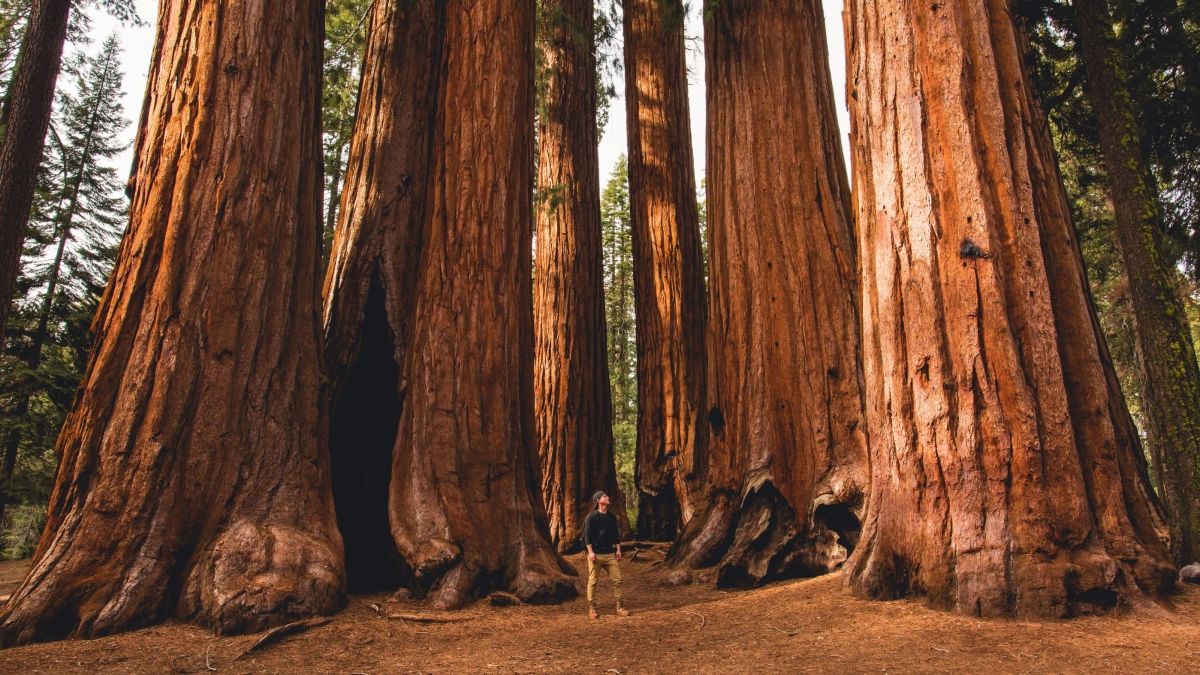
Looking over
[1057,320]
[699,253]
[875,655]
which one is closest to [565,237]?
[699,253]

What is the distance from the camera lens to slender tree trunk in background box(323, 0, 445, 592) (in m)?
6.09

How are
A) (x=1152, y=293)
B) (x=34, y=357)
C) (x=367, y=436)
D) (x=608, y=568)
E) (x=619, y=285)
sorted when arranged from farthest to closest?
(x=619, y=285) < (x=34, y=357) < (x=367, y=436) < (x=1152, y=293) < (x=608, y=568)

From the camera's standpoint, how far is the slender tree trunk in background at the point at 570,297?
32.0 ft

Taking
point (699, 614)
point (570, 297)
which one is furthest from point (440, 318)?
point (570, 297)

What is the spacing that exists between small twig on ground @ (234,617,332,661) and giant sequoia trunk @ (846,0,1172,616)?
10.9ft

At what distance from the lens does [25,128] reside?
25.1ft

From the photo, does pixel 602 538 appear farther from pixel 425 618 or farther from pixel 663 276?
pixel 663 276

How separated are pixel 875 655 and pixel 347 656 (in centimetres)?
271

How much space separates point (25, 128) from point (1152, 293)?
428 inches

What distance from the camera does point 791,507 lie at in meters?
6.34

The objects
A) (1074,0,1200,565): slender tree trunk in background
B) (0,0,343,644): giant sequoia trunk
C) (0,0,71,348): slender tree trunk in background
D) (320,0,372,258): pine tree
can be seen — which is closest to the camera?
(0,0,343,644): giant sequoia trunk

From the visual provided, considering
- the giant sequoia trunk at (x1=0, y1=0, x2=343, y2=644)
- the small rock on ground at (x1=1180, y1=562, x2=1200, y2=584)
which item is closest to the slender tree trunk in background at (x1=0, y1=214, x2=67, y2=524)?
the giant sequoia trunk at (x1=0, y1=0, x2=343, y2=644)

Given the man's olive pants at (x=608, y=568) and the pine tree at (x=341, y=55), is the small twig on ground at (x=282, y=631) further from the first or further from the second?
the pine tree at (x=341, y=55)

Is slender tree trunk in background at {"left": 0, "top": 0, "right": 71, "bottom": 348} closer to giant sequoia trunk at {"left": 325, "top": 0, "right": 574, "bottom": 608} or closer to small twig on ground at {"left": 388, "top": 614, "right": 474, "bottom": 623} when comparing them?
giant sequoia trunk at {"left": 325, "top": 0, "right": 574, "bottom": 608}
